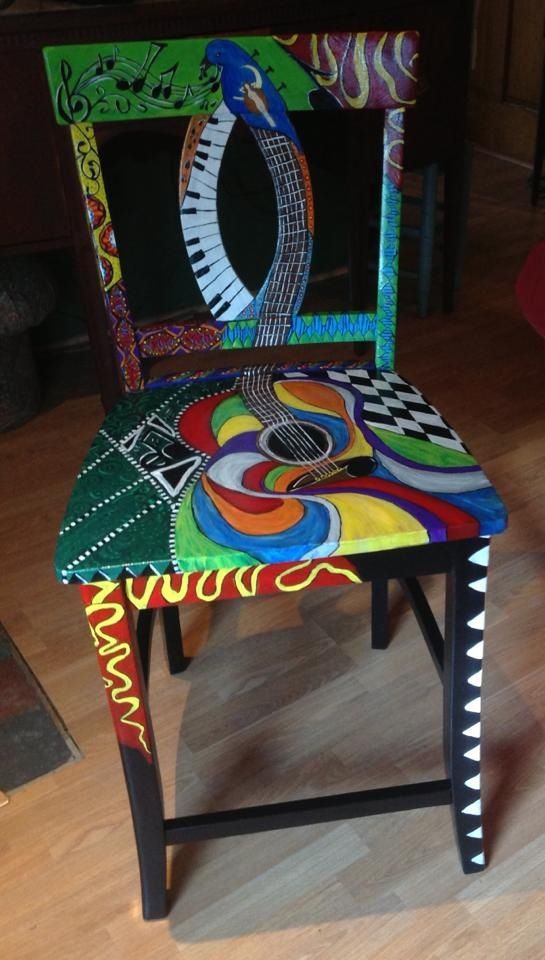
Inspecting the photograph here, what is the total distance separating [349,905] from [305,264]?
2.40ft

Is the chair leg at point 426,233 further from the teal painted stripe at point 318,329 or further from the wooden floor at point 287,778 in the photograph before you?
the teal painted stripe at point 318,329

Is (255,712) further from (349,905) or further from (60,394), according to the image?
(60,394)

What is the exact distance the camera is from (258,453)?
Result: 0.90 meters

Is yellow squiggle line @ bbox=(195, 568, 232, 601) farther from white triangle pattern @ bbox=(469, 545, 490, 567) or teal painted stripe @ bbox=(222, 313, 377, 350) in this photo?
teal painted stripe @ bbox=(222, 313, 377, 350)

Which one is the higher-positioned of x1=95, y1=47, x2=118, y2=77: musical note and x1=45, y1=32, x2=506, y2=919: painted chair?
x1=95, y1=47, x2=118, y2=77: musical note

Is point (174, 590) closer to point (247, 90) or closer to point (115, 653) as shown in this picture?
point (115, 653)

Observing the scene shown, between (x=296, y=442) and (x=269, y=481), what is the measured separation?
0.25ft

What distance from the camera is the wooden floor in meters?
1.01

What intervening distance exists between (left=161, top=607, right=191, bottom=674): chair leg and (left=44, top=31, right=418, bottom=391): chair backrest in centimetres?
36

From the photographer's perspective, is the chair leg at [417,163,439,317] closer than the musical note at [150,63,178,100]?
No

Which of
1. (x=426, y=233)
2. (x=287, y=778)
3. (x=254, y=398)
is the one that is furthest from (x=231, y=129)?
(x=426, y=233)

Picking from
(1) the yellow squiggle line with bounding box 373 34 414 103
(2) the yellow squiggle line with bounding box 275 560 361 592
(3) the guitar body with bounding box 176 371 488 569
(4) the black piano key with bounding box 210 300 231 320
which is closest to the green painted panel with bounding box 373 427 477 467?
(3) the guitar body with bounding box 176 371 488 569

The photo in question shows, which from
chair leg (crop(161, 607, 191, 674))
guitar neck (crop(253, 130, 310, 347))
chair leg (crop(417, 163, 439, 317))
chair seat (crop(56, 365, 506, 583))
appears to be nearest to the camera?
chair seat (crop(56, 365, 506, 583))

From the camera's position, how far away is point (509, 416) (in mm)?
1882
